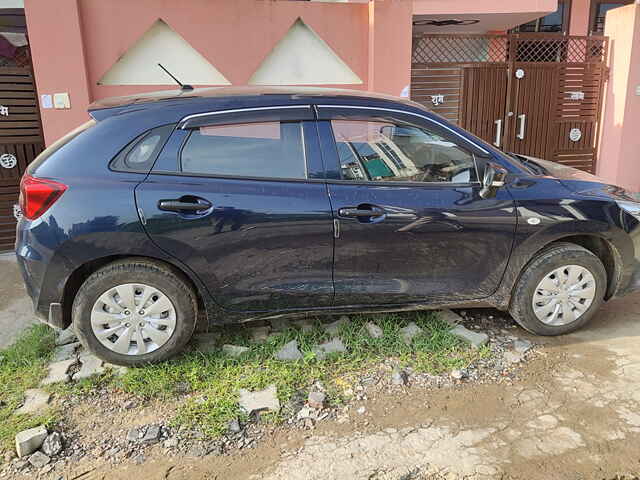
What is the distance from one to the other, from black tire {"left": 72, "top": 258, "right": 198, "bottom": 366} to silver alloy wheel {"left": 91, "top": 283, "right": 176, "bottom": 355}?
3cm

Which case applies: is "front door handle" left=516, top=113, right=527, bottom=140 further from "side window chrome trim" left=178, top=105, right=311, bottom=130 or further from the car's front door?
"side window chrome trim" left=178, top=105, right=311, bottom=130

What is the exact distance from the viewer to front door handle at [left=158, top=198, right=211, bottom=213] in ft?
10.3

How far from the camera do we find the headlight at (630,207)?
375 cm

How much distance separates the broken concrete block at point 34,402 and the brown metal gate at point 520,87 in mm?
5841

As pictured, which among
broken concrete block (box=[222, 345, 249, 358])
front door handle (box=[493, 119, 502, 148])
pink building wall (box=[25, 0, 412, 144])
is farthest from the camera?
front door handle (box=[493, 119, 502, 148])

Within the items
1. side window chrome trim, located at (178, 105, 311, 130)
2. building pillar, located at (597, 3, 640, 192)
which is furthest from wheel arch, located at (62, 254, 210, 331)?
building pillar, located at (597, 3, 640, 192)

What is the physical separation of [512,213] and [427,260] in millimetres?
646

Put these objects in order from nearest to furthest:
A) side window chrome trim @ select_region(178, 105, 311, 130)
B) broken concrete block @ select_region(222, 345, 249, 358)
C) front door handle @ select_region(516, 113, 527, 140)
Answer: side window chrome trim @ select_region(178, 105, 311, 130) → broken concrete block @ select_region(222, 345, 249, 358) → front door handle @ select_region(516, 113, 527, 140)

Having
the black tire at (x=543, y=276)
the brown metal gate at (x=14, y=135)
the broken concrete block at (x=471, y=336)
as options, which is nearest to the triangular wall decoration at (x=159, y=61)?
the brown metal gate at (x=14, y=135)

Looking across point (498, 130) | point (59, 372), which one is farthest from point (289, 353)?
point (498, 130)

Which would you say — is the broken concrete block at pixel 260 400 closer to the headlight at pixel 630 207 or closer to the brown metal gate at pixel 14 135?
the headlight at pixel 630 207

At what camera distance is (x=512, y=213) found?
3.54 metres

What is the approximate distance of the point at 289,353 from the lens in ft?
11.7

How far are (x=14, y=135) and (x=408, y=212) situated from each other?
190 inches
